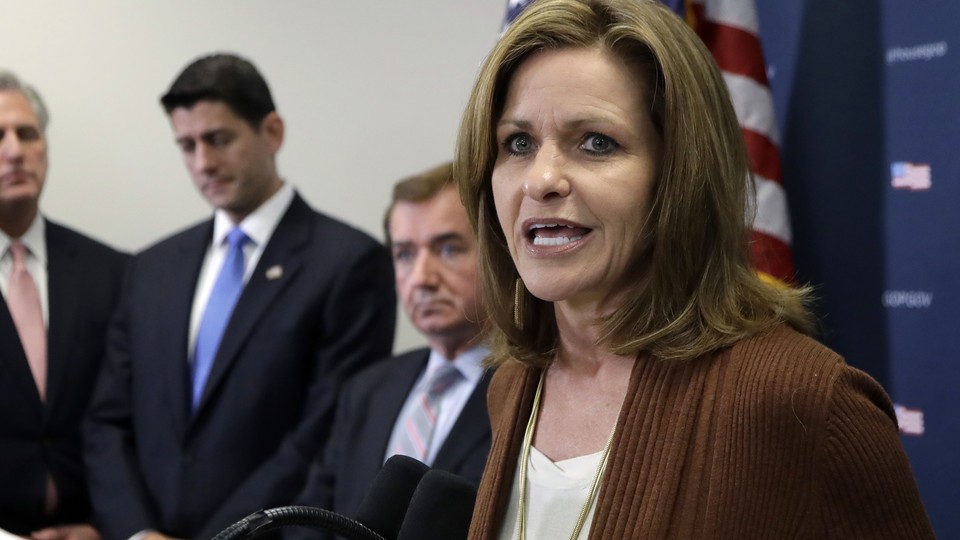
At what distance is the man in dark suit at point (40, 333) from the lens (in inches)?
126

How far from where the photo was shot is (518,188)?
4.42 feet

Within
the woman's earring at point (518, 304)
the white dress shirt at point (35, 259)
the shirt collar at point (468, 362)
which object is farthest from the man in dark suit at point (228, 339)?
the woman's earring at point (518, 304)

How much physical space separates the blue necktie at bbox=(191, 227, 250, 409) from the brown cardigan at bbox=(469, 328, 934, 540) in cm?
203

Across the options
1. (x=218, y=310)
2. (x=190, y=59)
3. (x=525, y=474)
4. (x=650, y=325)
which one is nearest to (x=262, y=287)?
(x=218, y=310)

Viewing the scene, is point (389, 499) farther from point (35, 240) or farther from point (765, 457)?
point (35, 240)

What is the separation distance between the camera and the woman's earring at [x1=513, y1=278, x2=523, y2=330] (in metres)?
1.52

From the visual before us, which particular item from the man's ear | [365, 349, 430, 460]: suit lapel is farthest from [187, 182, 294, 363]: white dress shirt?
[365, 349, 430, 460]: suit lapel

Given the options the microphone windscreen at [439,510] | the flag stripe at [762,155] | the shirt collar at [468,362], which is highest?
the flag stripe at [762,155]

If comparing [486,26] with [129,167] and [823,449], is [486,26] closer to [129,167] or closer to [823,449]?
[129,167]

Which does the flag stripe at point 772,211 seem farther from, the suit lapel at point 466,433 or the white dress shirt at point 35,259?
the white dress shirt at point 35,259

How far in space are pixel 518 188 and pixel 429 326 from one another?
4.29ft

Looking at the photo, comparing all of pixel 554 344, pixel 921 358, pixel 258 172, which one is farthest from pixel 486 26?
pixel 554 344

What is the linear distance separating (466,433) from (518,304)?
0.96 m

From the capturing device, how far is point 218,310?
124 inches
